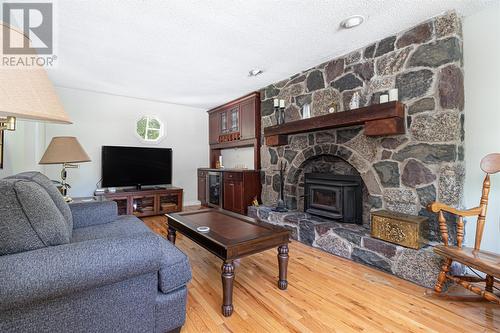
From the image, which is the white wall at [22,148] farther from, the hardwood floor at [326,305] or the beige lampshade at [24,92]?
the beige lampshade at [24,92]

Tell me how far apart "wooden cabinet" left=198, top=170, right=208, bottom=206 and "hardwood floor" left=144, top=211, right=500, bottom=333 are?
9.30 feet

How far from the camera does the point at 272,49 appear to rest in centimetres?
274

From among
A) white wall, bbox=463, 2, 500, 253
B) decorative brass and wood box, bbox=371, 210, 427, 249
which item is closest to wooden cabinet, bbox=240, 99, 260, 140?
decorative brass and wood box, bbox=371, 210, 427, 249

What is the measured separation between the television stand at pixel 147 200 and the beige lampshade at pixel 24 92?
3917 millimetres

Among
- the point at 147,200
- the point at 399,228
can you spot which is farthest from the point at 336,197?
the point at 147,200

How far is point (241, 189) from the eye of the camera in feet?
13.3

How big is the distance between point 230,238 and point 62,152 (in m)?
2.18

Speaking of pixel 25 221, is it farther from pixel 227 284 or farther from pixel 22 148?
pixel 22 148

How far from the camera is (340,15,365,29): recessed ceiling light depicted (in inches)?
83.8

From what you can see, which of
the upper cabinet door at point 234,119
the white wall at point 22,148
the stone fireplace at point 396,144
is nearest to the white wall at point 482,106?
the stone fireplace at point 396,144

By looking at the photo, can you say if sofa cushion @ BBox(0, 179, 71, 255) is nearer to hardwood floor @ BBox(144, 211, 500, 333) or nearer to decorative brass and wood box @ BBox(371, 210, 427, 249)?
hardwood floor @ BBox(144, 211, 500, 333)

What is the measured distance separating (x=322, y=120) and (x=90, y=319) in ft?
8.87

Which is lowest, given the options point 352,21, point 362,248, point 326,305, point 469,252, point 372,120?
point 326,305

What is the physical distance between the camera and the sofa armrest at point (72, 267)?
927 mm
